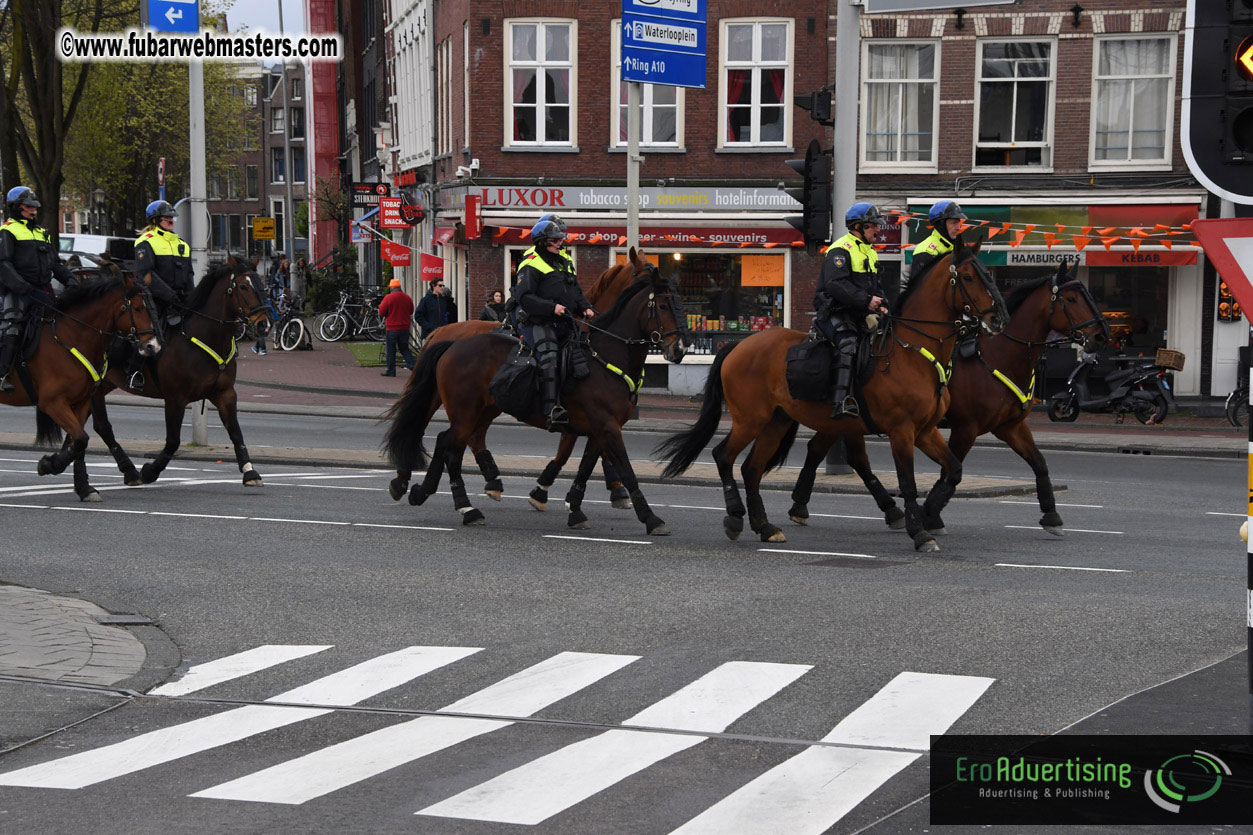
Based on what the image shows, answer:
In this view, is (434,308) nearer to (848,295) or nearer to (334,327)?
(334,327)

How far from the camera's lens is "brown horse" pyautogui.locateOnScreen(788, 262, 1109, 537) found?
1338cm

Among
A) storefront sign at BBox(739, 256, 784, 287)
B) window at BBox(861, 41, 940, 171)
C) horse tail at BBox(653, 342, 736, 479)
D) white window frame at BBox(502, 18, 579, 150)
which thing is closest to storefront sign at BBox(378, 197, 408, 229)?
white window frame at BBox(502, 18, 579, 150)

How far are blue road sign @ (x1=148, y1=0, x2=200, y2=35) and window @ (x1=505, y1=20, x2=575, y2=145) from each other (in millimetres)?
13163

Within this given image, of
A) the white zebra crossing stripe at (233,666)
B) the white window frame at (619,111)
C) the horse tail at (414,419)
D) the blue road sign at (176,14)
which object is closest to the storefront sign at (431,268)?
the white window frame at (619,111)

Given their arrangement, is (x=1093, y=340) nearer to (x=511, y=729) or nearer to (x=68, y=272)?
(x=511, y=729)

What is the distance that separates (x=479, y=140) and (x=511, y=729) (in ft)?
85.1

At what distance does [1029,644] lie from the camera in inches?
340

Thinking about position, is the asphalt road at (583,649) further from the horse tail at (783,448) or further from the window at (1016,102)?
the window at (1016,102)

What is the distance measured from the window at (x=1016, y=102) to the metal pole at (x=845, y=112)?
43.7ft

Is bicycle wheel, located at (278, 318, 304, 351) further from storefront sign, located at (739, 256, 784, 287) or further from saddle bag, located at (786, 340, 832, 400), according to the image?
saddle bag, located at (786, 340, 832, 400)

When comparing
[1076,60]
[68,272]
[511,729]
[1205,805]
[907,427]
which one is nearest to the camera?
[1205,805]

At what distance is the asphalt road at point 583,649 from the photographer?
5.93 meters

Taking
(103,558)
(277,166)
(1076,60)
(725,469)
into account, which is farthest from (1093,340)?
(277,166)

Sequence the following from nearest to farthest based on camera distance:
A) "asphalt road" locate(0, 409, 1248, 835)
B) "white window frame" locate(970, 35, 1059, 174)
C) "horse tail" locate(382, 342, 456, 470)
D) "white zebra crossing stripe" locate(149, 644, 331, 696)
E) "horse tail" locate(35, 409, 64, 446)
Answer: "asphalt road" locate(0, 409, 1248, 835)
"white zebra crossing stripe" locate(149, 644, 331, 696)
"horse tail" locate(382, 342, 456, 470)
"horse tail" locate(35, 409, 64, 446)
"white window frame" locate(970, 35, 1059, 174)
